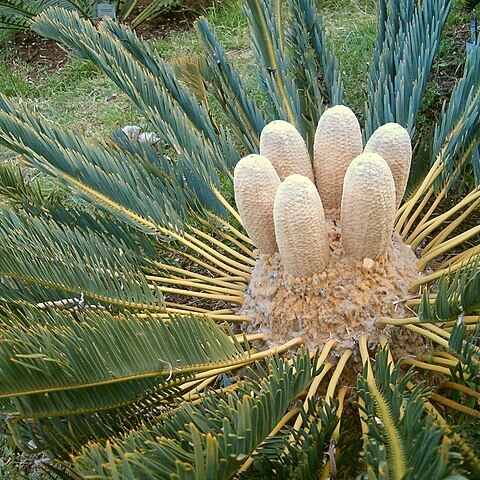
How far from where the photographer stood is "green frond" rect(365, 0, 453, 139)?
1652 millimetres

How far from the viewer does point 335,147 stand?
1.37m

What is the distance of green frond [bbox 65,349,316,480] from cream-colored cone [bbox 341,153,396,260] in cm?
33

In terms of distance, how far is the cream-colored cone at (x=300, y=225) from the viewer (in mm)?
1207

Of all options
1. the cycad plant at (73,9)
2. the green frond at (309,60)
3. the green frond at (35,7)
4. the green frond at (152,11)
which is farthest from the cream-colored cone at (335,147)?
the green frond at (152,11)

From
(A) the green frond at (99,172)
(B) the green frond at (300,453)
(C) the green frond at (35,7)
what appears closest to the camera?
(B) the green frond at (300,453)

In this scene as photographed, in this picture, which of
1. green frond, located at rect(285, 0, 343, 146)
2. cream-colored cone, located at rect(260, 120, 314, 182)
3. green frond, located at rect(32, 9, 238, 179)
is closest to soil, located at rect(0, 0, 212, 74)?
green frond, located at rect(285, 0, 343, 146)

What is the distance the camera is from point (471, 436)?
3.05 feet

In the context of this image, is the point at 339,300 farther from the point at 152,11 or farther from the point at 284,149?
the point at 152,11

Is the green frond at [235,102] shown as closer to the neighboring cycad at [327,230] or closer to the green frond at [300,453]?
the neighboring cycad at [327,230]

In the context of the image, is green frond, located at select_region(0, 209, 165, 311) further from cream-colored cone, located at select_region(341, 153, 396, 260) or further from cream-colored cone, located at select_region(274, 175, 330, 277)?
cream-colored cone, located at select_region(341, 153, 396, 260)

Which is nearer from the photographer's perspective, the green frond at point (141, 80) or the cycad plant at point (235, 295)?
the cycad plant at point (235, 295)

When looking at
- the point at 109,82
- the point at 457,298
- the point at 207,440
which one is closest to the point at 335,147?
the point at 457,298

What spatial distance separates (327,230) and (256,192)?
0.66 ft

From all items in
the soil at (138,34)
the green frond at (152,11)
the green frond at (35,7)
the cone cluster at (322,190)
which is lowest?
the cone cluster at (322,190)
